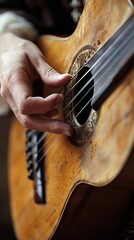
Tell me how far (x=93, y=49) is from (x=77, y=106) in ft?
0.32

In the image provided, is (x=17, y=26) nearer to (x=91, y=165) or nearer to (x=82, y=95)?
(x=82, y=95)

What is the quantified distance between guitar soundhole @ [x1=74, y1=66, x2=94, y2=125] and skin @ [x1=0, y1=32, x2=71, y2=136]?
0.09 ft

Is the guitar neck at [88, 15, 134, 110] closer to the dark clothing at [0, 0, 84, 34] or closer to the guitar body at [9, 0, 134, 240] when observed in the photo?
the guitar body at [9, 0, 134, 240]

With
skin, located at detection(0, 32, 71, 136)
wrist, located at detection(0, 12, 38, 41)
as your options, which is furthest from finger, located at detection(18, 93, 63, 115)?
wrist, located at detection(0, 12, 38, 41)

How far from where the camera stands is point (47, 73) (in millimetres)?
796

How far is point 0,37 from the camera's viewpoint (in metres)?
1.02

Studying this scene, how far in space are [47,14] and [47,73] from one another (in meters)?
0.36

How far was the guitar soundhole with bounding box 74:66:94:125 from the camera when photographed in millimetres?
741

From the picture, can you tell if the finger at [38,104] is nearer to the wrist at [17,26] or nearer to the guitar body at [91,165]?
the guitar body at [91,165]

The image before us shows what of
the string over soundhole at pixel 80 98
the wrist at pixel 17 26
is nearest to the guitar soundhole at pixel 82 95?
the string over soundhole at pixel 80 98

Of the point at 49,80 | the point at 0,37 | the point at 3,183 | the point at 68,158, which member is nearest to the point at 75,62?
the point at 49,80

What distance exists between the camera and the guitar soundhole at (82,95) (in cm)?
74

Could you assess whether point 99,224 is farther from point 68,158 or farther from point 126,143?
point 126,143

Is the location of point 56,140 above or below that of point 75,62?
below
